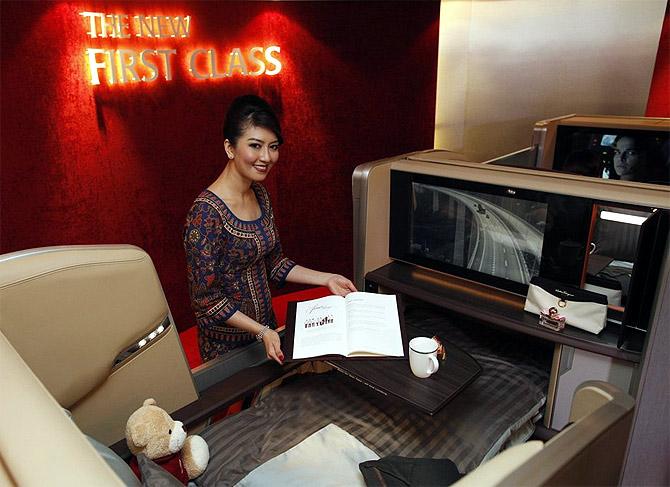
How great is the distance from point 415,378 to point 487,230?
623 mm

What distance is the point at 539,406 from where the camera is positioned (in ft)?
5.17

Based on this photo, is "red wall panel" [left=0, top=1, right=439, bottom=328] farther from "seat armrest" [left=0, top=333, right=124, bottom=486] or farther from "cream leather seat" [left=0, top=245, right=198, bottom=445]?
"seat armrest" [left=0, top=333, right=124, bottom=486]

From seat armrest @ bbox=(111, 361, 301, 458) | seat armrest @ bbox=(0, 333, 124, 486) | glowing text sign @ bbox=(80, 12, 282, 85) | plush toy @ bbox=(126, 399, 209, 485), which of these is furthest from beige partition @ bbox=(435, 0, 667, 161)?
seat armrest @ bbox=(0, 333, 124, 486)

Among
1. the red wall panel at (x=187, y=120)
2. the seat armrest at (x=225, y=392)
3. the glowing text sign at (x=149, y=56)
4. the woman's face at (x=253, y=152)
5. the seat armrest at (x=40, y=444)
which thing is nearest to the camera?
the seat armrest at (x=40, y=444)

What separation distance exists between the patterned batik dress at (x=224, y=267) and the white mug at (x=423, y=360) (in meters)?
0.61

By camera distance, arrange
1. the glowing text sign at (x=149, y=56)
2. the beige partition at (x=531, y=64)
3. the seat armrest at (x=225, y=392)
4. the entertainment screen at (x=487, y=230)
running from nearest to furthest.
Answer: the seat armrest at (x=225, y=392) → the entertainment screen at (x=487, y=230) → the glowing text sign at (x=149, y=56) → the beige partition at (x=531, y=64)

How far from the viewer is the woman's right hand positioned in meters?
1.51

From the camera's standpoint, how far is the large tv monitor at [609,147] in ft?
8.93

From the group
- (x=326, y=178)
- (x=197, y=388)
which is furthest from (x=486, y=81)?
(x=197, y=388)

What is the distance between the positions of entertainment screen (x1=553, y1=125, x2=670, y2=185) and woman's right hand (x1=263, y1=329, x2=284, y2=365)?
2257mm

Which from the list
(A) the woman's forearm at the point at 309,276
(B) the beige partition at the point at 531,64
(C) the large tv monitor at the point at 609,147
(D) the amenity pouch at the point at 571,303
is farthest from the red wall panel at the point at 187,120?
(D) the amenity pouch at the point at 571,303

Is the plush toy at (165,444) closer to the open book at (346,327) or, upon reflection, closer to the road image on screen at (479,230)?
the open book at (346,327)

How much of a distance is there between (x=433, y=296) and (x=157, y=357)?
0.92m

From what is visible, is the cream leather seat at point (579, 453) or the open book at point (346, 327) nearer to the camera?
the cream leather seat at point (579, 453)
